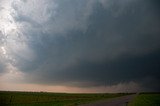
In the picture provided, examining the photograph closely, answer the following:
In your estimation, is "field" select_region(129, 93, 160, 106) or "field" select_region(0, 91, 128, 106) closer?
"field" select_region(129, 93, 160, 106)

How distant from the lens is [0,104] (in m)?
48.5

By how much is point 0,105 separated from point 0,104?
0.70 ft

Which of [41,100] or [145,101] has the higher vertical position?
[41,100]

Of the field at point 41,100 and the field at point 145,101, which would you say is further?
the field at point 41,100

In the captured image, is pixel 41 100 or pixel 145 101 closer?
pixel 145 101

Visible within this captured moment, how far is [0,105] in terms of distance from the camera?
4831 centimetres
